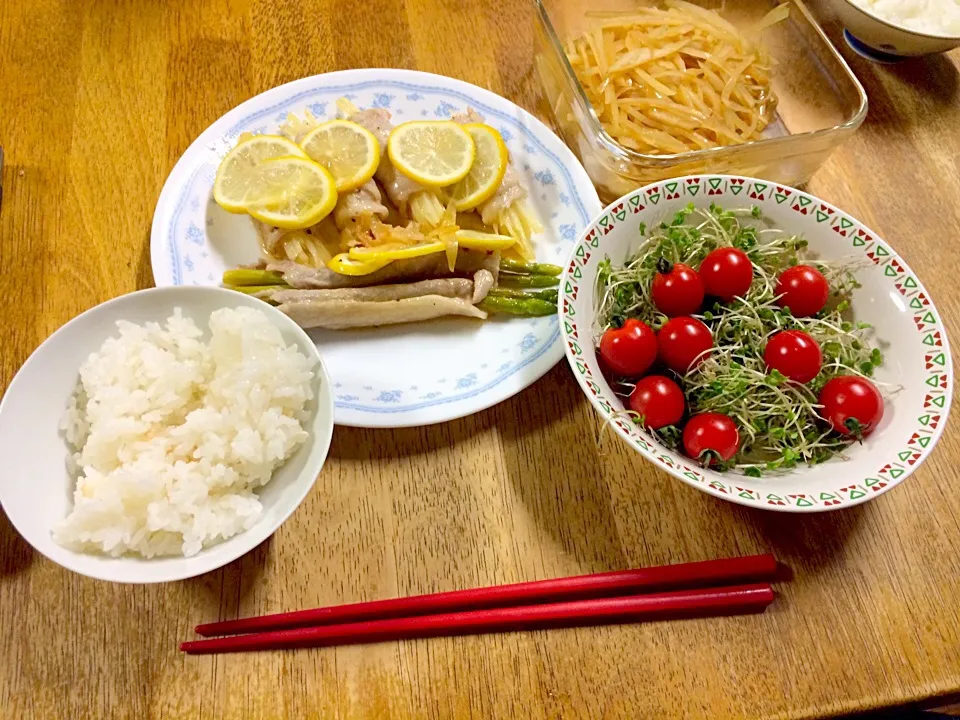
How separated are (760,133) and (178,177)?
1713 millimetres

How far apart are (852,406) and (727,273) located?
37 centimetres

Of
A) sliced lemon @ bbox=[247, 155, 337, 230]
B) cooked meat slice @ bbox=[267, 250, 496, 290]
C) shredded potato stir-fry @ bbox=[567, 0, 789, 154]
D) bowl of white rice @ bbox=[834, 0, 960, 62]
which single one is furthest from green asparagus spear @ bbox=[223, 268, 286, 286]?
bowl of white rice @ bbox=[834, 0, 960, 62]

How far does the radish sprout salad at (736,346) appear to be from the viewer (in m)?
1.30

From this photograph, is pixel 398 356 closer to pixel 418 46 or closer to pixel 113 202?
pixel 113 202

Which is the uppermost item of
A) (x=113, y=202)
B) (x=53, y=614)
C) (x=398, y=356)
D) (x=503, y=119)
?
(x=503, y=119)

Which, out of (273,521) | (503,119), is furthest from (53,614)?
(503,119)

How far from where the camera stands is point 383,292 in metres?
1.66

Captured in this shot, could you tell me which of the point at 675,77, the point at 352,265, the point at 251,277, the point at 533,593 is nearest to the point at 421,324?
the point at 352,265

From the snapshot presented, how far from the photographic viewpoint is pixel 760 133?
6.50 feet

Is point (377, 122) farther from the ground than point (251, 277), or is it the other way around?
point (377, 122)

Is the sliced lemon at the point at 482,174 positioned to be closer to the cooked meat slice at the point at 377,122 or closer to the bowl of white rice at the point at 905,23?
the cooked meat slice at the point at 377,122

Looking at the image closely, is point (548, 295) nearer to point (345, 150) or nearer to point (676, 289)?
point (676, 289)

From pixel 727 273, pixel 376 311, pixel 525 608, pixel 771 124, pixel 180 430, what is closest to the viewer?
pixel 180 430

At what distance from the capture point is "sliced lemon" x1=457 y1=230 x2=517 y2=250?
171 cm
